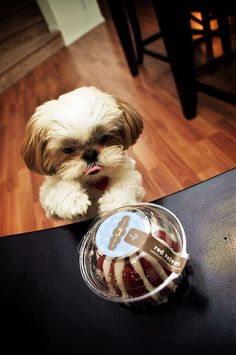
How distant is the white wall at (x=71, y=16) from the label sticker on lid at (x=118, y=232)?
15.9 feet

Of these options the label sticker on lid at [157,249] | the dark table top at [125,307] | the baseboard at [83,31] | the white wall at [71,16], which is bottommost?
the baseboard at [83,31]

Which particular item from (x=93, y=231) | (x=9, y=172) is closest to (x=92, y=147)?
(x=93, y=231)

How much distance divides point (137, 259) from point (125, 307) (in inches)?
A: 5.0

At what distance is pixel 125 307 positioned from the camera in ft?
2.09

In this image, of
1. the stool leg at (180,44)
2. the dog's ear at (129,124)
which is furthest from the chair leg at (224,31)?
the dog's ear at (129,124)

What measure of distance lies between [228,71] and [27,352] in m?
2.32

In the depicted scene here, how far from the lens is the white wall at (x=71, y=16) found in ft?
15.8

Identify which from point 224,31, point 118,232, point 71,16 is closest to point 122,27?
point 224,31

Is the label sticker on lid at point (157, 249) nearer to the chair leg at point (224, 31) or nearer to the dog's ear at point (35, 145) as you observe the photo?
the dog's ear at point (35, 145)

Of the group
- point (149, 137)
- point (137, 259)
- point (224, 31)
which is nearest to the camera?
point (137, 259)

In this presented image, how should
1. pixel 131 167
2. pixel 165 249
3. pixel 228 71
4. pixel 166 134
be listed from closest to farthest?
1. pixel 165 249
2. pixel 131 167
3. pixel 166 134
4. pixel 228 71

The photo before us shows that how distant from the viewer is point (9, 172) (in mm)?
2465

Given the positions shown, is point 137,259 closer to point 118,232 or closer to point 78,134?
point 118,232

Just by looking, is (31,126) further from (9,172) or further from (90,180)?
(9,172)
